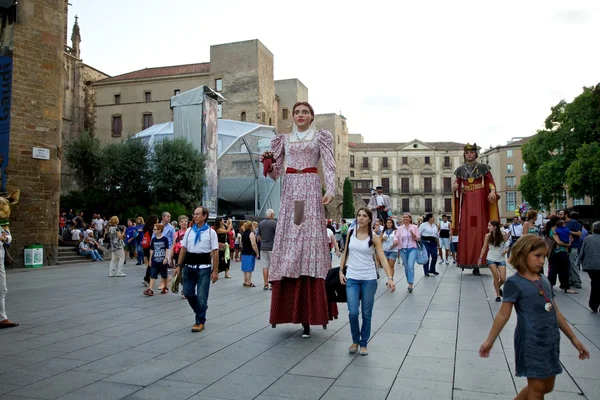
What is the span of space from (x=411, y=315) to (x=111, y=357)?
14.0ft

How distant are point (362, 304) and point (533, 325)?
2.40m

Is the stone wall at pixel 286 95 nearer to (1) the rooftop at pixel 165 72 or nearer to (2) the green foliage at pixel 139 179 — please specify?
(1) the rooftop at pixel 165 72

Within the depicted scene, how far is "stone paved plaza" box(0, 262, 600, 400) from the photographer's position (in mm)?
4184

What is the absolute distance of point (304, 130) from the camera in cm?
672

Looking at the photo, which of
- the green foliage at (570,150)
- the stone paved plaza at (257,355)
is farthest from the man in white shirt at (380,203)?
the green foliage at (570,150)

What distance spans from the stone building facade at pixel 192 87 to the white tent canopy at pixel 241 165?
10.8 metres

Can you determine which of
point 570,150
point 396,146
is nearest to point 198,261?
point 570,150

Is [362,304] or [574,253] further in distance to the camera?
[574,253]

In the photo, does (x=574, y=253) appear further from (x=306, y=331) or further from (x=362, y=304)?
(x=362, y=304)

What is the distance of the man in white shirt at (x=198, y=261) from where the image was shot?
6789mm

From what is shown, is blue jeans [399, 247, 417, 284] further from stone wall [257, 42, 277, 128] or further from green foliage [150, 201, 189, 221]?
stone wall [257, 42, 277, 128]

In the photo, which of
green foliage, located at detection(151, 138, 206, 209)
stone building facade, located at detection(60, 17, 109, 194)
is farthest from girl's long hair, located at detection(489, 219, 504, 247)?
stone building facade, located at detection(60, 17, 109, 194)

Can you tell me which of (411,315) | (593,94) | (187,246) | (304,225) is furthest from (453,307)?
(593,94)

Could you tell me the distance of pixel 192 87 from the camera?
183 feet
